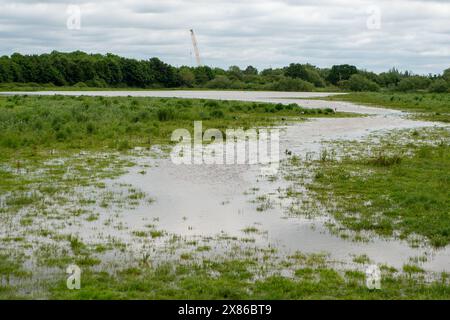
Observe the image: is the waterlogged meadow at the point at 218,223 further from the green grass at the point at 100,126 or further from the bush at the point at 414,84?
the bush at the point at 414,84

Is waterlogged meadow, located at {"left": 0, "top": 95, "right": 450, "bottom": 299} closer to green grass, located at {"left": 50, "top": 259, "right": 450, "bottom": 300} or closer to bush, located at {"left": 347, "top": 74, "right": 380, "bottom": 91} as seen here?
green grass, located at {"left": 50, "top": 259, "right": 450, "bottom": 300}

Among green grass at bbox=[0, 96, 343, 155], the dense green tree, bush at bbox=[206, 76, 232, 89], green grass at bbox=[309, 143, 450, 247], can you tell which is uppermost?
the dense green tree

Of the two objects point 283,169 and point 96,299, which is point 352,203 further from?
point 96,299

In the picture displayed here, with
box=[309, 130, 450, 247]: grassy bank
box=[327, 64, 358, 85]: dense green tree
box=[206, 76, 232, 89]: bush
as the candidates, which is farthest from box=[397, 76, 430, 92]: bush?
box=[309, 130, 450, 247]: grassy bank

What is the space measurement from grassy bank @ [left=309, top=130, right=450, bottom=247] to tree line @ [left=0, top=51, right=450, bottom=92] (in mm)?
87976

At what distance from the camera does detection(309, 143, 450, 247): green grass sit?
39.3 ft

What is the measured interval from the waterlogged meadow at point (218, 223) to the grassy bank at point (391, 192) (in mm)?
42

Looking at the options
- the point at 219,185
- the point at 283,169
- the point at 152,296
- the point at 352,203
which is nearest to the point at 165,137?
the point at 283,169

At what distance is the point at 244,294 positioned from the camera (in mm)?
7938

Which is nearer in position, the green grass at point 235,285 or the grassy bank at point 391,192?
the green grass at point 235,285

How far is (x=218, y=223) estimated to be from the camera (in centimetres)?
1235

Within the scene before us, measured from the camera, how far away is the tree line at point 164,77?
385ft

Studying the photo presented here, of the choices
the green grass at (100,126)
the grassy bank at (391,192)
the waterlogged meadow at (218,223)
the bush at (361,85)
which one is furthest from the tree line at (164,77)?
the waterlogged meadow at (218,223)

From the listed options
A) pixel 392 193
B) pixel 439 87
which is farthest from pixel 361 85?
pixel 392 193
